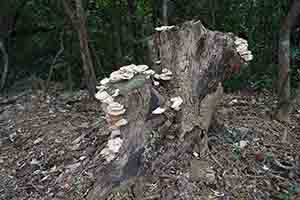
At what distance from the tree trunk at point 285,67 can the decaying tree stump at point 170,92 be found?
75 cm

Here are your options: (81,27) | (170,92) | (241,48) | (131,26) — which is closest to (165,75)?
(170,92)

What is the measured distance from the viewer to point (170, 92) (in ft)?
8.95

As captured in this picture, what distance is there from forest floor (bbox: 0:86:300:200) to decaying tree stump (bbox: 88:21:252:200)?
116 millimetres

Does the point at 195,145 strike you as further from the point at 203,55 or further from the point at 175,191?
the point at 203,55

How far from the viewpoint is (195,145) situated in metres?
2.72

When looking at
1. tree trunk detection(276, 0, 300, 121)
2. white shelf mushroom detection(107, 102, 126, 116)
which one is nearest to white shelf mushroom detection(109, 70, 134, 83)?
white shelf mushroom detection(107, 102, 126, 116)

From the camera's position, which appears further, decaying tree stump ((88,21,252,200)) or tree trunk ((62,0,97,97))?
tree trunk ((62,0,97,97))

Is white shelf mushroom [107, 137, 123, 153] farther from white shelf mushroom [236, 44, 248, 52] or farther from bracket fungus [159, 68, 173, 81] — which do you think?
white shelf mushroom [236, 44, 248, 52]

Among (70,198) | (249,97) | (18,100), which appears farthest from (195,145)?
(18,100)

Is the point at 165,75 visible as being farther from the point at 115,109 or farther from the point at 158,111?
the point at 115,109

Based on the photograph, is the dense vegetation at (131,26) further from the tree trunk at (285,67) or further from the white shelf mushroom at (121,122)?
the white shelf mushroom at (121,122)

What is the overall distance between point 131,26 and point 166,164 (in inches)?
128

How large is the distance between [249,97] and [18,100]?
2916 mm

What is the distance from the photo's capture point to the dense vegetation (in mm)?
5160
